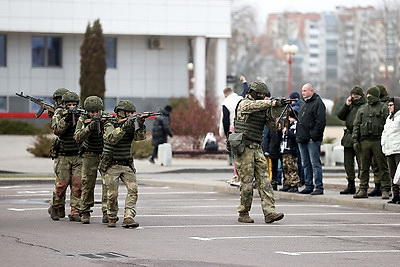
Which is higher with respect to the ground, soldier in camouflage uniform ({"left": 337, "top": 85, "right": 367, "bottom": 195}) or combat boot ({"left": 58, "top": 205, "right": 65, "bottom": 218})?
soldier in camouflage uniform ({"left": 337, "top": 85, "right": 367, "bottom": 195})

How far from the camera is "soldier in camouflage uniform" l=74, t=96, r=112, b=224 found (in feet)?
52.6

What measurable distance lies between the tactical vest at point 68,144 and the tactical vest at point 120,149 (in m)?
0.87

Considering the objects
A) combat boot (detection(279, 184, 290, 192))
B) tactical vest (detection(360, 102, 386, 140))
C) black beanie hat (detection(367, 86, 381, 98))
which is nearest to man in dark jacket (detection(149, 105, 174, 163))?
combat boot (detection(279, 184, 290, 192))

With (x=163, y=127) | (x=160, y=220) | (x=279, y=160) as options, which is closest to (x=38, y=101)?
(x=160, y=220)

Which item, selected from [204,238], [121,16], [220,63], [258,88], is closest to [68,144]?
[258,88]

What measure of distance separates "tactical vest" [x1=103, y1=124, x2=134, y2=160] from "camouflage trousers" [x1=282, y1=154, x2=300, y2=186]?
651 cm

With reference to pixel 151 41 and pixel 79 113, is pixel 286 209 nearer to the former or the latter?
pixel 79 113

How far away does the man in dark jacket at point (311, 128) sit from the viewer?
20.8m

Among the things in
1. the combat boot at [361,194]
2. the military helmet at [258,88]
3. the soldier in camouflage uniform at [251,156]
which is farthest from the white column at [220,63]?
the soldier in camouflage uniform at [251,156]

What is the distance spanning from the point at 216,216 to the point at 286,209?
6.40 feet

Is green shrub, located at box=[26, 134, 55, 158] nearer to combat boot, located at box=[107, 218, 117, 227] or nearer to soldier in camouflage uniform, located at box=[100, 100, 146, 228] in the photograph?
soldier in camouflage uniform, located at box=[100, 100, 146, 228]

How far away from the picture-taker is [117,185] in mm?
15992

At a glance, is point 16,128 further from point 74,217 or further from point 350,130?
point 74,217

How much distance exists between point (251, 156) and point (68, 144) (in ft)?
9.08
